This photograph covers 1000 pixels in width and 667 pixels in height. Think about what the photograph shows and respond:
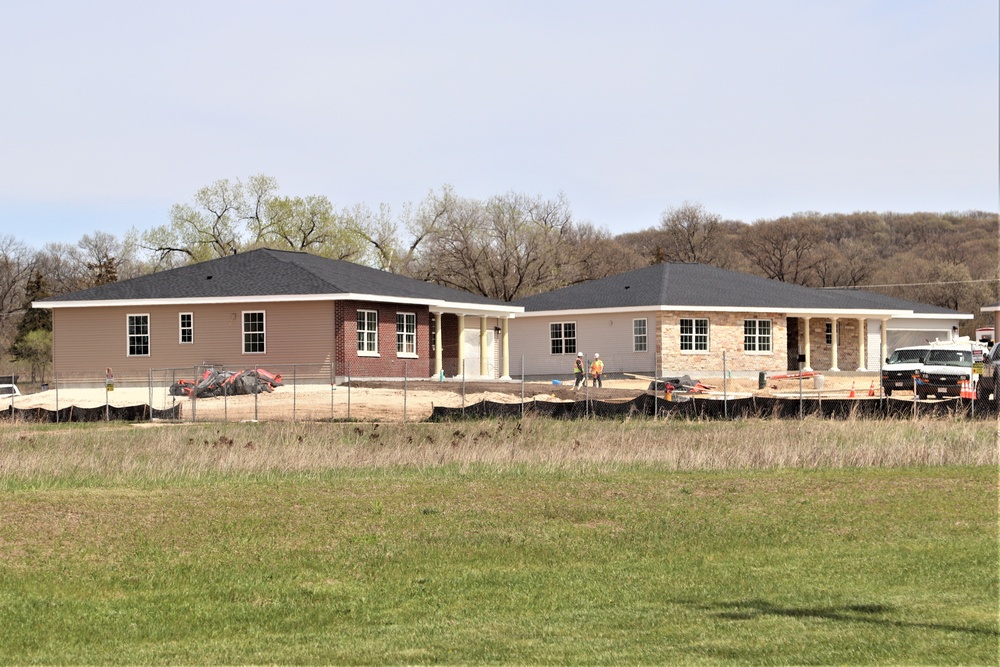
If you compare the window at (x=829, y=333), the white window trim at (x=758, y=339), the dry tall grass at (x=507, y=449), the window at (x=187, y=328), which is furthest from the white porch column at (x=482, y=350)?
the dry tall grass at (x=507, y=449)

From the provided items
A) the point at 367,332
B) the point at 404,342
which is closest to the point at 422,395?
the point at 367,332

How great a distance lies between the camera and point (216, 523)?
14.1 m

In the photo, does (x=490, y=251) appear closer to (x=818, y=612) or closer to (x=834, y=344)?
(x=834, y=344)

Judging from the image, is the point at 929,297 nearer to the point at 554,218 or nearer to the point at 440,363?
the point at 554,218

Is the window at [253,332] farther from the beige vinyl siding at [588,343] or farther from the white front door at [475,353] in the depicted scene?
the beige vinyl siding at [588,343]

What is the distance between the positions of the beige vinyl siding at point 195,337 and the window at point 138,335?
0.18m

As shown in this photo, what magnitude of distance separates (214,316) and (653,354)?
18.0 meters

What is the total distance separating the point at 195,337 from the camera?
43281mm

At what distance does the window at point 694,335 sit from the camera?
50188mm

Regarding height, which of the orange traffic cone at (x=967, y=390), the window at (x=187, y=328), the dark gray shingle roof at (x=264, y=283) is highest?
the dark gray shingle roof at (x=264, y=283)

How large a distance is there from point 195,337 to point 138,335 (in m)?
2.36

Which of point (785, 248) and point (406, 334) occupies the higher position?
point (785, 248)

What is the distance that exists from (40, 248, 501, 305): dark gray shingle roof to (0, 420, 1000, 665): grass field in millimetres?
20731

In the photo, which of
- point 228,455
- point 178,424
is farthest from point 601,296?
point 228,455
